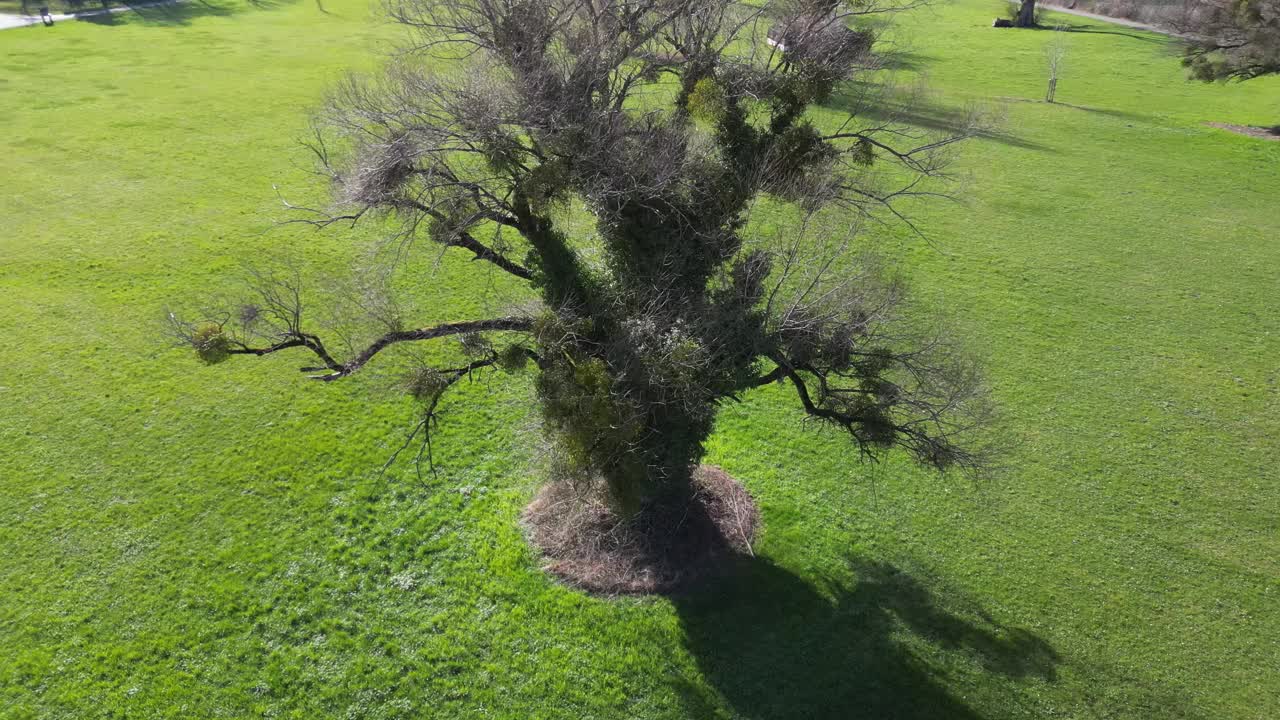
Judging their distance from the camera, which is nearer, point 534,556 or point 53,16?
point 534,556

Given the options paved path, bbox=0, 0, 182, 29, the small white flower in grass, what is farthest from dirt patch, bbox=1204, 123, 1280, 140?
paved path, bbox=0, 0, 182, 29

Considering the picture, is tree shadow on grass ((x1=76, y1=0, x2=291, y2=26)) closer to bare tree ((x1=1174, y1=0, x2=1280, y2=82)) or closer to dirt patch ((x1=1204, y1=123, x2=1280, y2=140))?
bare tree ((x1=1174, y1=0, x2=1280, y2=82))

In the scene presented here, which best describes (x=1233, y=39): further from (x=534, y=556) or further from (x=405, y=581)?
(x=405, y=581)

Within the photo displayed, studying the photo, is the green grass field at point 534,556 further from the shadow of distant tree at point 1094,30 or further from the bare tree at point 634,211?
the shadow of distant tree at point 1094,30

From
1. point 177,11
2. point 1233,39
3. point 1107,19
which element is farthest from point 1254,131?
point 177,11

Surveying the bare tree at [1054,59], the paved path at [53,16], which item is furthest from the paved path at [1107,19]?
the paved path at [53,16]
